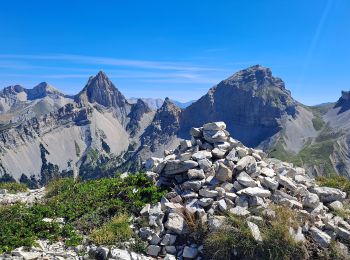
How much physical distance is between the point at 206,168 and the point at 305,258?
6862 mm

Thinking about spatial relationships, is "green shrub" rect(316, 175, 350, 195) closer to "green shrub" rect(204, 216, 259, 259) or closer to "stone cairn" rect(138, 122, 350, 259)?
"stone cairn" rect(138, 122, 350, 259)

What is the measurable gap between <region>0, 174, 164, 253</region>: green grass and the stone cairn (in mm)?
1125

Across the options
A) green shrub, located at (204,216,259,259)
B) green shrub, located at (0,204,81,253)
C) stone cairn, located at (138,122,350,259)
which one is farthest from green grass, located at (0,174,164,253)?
green shrub, located at (204,216,259,259)

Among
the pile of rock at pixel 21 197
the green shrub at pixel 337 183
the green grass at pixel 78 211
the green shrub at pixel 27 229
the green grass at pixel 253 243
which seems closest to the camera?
the green grass at pixel 253 243

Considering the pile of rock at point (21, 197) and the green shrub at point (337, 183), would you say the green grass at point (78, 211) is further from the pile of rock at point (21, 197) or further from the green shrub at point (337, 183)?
the green shrub at point (337, 183)

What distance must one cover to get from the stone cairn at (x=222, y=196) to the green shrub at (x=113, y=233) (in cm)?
72

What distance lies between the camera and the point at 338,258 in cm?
1438

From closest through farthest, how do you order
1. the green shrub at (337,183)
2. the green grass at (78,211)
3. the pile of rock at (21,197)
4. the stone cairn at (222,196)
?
the stone cairn at (222,196)
the green grass at (78,211)
the green shrub at (337,183)
the pile of rock at (21,197)

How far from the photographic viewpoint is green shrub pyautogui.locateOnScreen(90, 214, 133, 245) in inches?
613

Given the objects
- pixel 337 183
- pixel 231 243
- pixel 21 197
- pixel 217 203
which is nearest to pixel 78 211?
pixel 21 197

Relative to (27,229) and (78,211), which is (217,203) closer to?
(78,211)

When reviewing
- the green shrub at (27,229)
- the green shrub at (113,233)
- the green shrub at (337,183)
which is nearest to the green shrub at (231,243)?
the green shrub at (113,233)

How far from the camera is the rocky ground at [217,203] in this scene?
15.0m

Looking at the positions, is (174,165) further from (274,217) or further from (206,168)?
(274,217)
